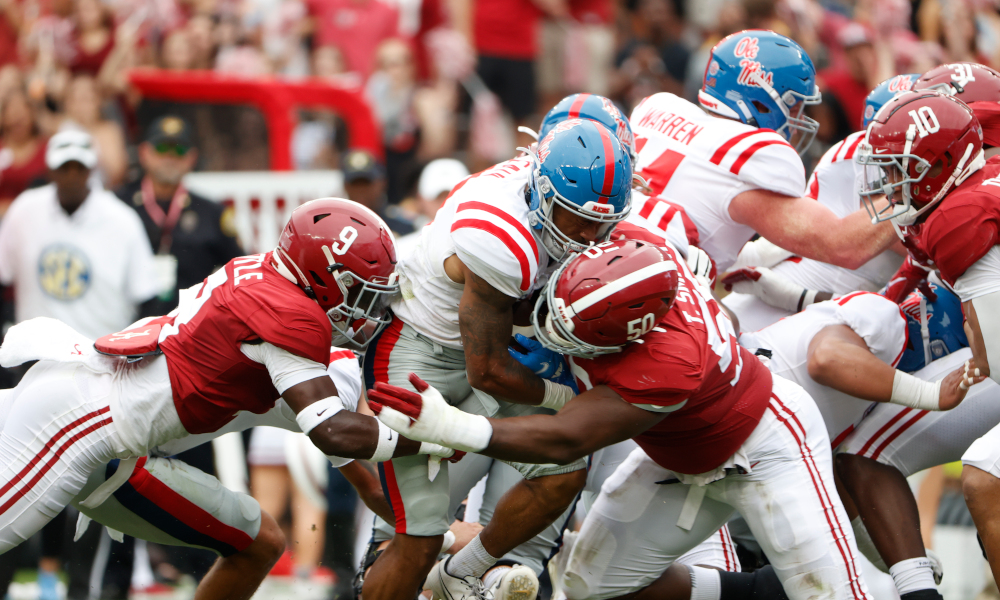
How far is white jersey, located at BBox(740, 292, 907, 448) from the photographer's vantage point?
4676mm

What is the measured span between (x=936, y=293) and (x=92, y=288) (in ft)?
15.3

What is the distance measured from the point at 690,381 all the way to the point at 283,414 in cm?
173

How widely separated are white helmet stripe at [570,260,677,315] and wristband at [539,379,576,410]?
1.84 feet

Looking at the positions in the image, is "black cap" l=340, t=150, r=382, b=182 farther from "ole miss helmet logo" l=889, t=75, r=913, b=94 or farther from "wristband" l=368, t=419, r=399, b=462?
Result: "wristband" l=368, t=419, r=399, b=462

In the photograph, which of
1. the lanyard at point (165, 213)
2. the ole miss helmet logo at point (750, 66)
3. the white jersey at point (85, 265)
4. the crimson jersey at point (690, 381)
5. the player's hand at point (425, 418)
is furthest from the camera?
the lanyard at point (165, 213)

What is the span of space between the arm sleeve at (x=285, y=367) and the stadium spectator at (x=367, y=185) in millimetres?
3368

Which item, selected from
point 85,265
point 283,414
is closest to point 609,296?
point 283,414

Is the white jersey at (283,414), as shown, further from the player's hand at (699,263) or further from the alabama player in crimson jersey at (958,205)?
the alabama player in crimson jersey at (958,205)

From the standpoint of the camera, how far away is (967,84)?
15.5 ft

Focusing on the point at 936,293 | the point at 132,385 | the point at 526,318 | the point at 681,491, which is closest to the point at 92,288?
the point at 132,385

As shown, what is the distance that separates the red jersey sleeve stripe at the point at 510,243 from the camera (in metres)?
3.94

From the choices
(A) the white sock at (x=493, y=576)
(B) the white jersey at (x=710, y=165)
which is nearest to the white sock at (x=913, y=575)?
(B) the white jersey at (x=710, y=165)

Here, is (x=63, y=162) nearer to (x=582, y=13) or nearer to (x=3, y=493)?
(x=3, y=493)

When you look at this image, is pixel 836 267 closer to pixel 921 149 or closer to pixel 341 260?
pixel 921 149
